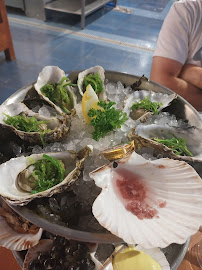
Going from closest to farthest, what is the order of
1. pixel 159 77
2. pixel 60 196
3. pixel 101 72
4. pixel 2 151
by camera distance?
pixel 60 196 < pixel 2 151 < pixel 101 72 < pixel 159 77

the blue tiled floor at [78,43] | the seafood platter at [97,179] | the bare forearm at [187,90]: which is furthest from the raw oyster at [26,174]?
the blue tiled floor at [78,43]

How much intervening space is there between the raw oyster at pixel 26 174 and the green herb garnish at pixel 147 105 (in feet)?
1.13

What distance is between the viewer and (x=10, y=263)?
859 millimetres

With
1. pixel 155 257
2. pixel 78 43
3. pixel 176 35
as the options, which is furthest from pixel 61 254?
pixel 78 43

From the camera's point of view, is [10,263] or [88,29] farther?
[88,29]

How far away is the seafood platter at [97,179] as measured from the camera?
0.58 meters

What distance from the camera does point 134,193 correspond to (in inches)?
26.2

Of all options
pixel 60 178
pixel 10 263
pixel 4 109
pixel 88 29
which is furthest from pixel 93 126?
pixel 88 29

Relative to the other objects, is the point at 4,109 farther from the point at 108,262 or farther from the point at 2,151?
the point at 108,262

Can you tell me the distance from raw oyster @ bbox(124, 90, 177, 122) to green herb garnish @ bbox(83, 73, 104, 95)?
0.41 ft

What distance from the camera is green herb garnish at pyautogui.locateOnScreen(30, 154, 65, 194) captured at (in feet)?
2.24

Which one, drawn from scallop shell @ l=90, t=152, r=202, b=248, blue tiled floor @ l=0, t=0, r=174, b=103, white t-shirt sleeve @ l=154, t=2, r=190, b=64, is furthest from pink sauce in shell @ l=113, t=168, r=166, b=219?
blue tiled floor @ l=0, t=0, r=174, b=103

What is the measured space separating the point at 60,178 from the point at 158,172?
279 millimetres

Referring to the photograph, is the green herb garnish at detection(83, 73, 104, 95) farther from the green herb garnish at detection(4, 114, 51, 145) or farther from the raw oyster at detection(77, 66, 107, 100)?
the green herb garnish at detection(4, 114, 51, 145)
